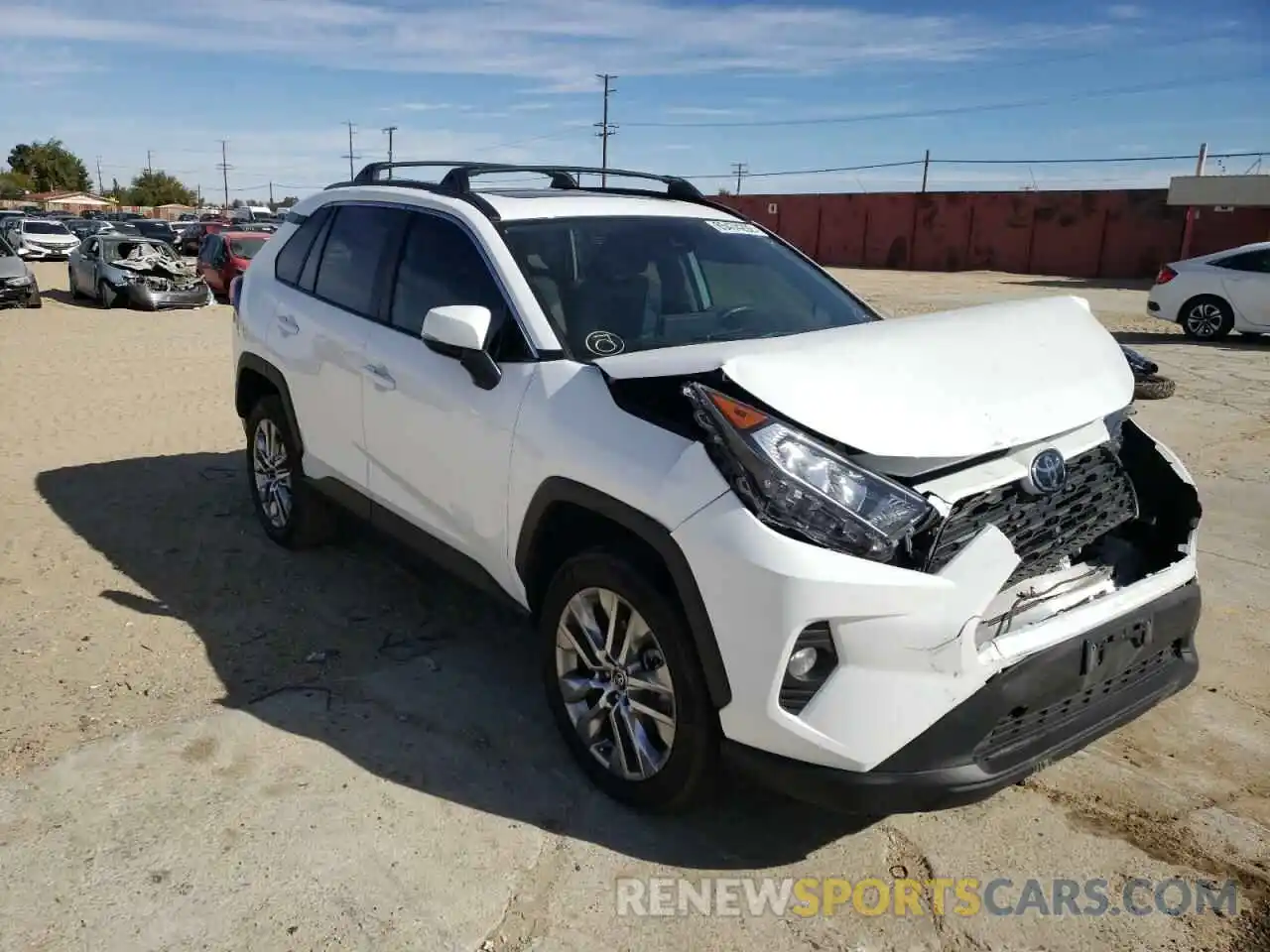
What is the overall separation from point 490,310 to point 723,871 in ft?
6.59

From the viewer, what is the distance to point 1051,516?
2.95 meters

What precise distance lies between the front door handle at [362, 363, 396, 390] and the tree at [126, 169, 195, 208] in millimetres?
122892

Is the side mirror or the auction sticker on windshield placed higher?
the auction sticker on windshield

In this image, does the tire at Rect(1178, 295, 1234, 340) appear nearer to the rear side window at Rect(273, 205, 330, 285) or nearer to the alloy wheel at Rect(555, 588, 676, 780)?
the rear side window at Rect(273, 205, 330, 285)

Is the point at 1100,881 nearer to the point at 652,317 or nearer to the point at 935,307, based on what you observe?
the point at 652,317

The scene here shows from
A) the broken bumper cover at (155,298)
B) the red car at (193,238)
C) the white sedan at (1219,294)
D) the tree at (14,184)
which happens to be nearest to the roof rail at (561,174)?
the white sedan at (1219,294)

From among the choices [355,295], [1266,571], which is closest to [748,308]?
[355,295]

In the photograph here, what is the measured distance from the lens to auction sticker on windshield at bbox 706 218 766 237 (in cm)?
443

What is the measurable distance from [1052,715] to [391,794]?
2009 millimetres

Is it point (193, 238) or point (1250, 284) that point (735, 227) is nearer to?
point (1250, 284)

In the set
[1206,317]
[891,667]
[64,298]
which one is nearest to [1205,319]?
[1206,317]

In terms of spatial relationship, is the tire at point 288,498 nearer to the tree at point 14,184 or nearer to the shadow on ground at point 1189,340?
the shadow on ground at point 1189,340

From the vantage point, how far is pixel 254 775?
3.40 meters

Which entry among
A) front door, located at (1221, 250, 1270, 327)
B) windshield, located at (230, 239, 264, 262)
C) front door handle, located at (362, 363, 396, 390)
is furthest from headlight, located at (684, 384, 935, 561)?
windshield, located at (230, 239, 264, 262)
